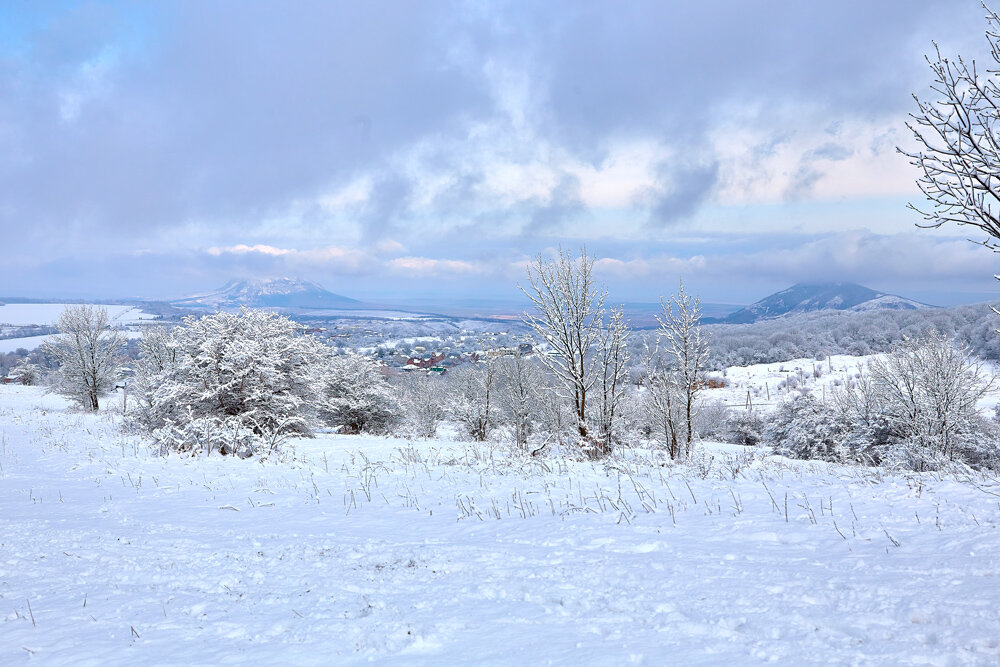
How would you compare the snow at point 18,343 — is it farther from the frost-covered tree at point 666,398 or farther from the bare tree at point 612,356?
the bare tree at point 612,356

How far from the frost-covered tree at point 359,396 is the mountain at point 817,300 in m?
123

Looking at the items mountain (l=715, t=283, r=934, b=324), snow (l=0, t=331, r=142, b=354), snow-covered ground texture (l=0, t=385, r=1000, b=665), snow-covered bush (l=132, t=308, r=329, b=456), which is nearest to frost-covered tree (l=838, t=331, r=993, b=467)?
snow-covered ground texture (l=0, t=385, r=1000, b=665)

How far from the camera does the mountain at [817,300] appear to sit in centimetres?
14162

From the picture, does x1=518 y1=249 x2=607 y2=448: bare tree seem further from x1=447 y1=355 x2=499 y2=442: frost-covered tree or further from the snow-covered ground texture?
x1=447 y1=355 x2=499 y2=442: frost-covered tree

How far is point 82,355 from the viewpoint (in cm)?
3241

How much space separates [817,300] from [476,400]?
16229 cm

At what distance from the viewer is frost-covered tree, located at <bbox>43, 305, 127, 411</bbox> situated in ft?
106

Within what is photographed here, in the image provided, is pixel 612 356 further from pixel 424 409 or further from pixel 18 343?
pixel 18 343

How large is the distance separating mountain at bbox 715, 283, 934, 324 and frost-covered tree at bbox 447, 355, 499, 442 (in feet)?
357

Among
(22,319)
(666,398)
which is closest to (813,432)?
(666,398)

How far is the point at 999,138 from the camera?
343cm

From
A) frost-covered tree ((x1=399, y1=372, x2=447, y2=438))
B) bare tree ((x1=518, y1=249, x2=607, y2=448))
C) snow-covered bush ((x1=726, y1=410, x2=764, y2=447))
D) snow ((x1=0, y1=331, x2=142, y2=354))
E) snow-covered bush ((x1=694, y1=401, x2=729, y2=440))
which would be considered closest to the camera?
bare tree ((x1=518, y1=249, x2=607, y2=448))

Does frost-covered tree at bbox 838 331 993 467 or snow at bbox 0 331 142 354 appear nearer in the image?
frost-covered tree at bbox 838 331 993 467

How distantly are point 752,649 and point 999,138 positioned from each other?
3.96m
